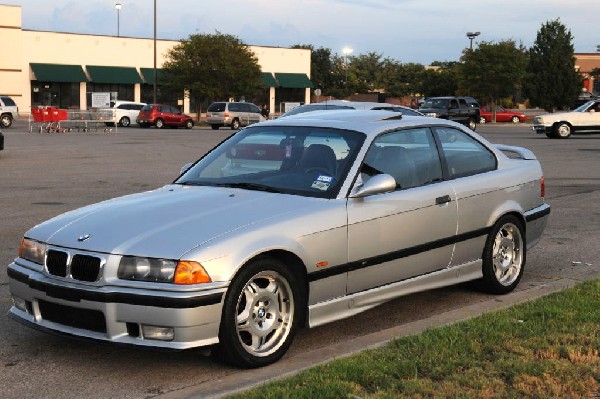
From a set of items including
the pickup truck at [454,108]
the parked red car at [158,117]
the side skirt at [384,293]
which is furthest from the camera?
the parked red car at [158,117]

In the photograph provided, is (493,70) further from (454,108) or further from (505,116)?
(454,108)

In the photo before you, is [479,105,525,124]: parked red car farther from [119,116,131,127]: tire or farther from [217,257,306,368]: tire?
[217,257,306,368]: tire

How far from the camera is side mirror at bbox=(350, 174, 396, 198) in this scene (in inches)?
217

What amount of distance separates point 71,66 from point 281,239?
200ft

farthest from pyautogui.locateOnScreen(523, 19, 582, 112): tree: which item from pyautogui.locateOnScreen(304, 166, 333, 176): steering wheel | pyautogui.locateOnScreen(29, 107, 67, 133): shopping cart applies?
pyautogui.locateOnScreen(304, 166, 333, 176): steering wheel

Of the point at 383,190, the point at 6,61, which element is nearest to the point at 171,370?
the point at 383,190

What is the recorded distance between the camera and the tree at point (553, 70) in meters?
67.1

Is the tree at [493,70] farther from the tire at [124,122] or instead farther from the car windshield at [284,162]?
the car windshield at [284,162]

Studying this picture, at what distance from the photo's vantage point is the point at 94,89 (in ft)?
212

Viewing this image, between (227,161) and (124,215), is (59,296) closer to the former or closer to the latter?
(124,215)

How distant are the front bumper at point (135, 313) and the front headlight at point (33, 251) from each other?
25 centimetres

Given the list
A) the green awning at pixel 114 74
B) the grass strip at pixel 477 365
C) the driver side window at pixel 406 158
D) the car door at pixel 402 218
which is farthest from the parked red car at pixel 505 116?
the grass strip at pixel 477 365

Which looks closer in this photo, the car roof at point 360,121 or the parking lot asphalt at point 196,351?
the parking lot asphalt at point 196,351

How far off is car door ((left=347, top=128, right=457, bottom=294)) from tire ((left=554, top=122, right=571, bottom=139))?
2925 centimetres
